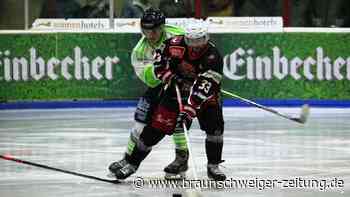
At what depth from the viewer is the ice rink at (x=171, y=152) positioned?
Result: 323 inches

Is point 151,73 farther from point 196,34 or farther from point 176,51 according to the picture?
point 196,34

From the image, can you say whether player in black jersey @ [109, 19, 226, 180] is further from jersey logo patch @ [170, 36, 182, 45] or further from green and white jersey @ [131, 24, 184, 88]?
green and white jersey @ [131, 24, 184, 88]

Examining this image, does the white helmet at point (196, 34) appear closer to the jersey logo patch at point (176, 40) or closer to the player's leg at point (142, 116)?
the jersey logo patch at point (176, 40)

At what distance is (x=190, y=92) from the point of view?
8.12 metres

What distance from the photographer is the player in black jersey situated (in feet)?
25.9

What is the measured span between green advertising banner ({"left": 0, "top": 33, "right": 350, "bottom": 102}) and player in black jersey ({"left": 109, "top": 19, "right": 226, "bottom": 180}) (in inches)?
267

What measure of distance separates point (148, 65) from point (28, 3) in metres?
8.34

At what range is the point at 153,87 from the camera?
27.9 ft

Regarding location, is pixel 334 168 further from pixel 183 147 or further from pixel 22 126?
pixel 22 126

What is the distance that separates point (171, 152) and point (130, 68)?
5.10m

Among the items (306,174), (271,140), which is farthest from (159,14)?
(271,140)

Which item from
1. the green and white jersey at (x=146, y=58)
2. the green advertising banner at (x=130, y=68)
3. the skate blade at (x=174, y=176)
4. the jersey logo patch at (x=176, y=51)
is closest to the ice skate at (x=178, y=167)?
the skate blade at (x=174, y=176)

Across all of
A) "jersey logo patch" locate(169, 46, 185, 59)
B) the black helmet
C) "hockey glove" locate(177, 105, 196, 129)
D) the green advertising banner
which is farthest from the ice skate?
the green advertising banner

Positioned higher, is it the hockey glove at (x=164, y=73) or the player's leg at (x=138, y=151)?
the hockey glove at (x=164, y=73)
